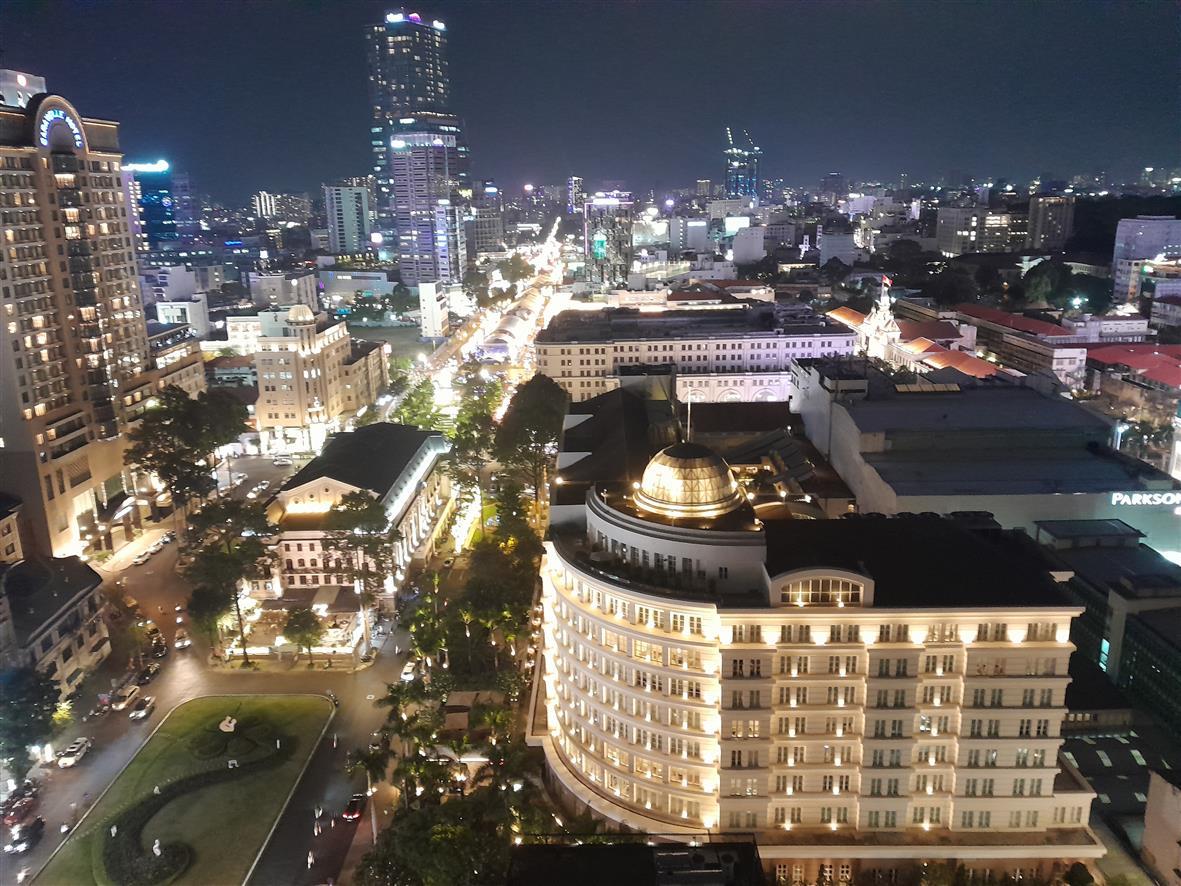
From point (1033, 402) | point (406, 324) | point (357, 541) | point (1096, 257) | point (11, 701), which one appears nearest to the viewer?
point (11, 701)

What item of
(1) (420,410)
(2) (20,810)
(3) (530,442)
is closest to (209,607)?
(2) (20,810)

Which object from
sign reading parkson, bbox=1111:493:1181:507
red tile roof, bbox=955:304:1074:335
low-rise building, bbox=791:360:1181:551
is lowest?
sign reading parkson, bbox=1111:493:1181:507

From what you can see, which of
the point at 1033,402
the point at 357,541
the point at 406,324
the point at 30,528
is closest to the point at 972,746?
the point at 357,541

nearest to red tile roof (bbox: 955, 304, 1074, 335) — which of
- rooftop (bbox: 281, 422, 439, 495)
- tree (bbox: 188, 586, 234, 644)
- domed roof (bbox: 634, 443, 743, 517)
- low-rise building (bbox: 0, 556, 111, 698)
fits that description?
rooftop (bbox: 281, 422, 439, 495)

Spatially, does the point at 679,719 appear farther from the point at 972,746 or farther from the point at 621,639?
the point at 972,746

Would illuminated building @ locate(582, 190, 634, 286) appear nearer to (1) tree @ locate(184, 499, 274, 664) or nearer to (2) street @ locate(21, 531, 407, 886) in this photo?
(1) tree @ locate(184, 499, 274, 664)

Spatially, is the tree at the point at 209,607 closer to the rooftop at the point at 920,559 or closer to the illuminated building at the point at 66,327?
the illuminated building at the point at 66,327

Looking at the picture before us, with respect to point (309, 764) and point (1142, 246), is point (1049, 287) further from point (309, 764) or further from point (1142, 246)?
point (309, 764)
